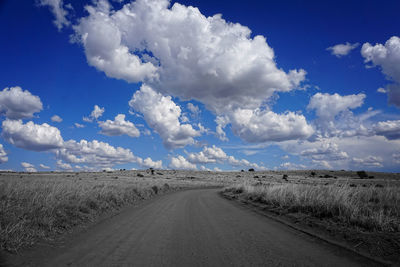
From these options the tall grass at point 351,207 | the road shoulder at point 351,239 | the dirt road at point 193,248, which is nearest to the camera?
the dirt road at point 193,248

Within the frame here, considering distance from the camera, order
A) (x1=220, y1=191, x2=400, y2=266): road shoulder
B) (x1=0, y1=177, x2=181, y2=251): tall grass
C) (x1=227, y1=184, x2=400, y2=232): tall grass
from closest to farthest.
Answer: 1. (x1=220, y1=191, x2=400, y2=266): road shoulder
2. (x1=0, y1=177, x2=181, y2=251): tall grass
3. (x1=227, y1=184, x2=400, y2=232): tall grass

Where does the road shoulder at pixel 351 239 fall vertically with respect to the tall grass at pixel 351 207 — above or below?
below

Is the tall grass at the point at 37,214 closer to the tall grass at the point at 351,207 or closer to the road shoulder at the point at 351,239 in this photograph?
the road shoulder at the point at 351,239

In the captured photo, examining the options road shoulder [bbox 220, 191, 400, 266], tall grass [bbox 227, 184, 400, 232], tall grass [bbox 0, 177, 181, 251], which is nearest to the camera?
road shoulder [bbox 220, 191, 400, 266]

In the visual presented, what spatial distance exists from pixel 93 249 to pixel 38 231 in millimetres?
2327

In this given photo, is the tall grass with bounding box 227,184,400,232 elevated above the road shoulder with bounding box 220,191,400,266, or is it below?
above

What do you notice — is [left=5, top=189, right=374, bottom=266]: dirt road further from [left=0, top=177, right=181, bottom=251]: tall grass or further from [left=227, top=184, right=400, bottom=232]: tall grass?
[left=227, top=184, right=400, bottom=232]: tall grass

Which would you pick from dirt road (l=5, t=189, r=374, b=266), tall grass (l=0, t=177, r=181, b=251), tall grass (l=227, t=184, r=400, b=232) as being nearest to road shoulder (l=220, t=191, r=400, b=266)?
dirt road (l=5, t=189, r=374, b=266)

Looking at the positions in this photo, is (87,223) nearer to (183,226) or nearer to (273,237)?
(183,226)

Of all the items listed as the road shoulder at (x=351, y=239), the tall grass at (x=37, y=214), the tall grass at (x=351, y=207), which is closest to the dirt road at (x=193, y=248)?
the road shoulder at (x=351, y=239)

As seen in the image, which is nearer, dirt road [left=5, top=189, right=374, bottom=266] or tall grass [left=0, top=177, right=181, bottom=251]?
dirt road [left=5, top=189, right=374, bottom=266]

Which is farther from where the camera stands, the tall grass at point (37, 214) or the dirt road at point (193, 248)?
the tall grass at point (37, 214)

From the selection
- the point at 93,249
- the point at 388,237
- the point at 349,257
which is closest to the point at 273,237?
the point at 349,257

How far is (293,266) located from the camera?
179 inches
